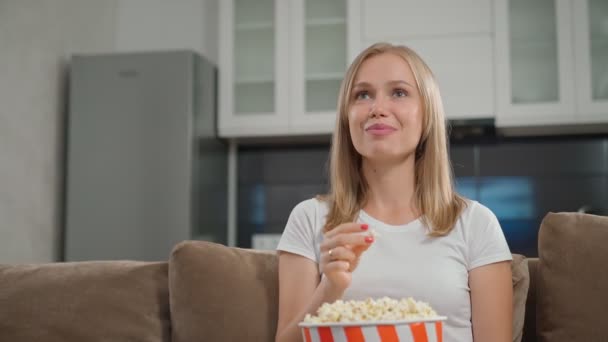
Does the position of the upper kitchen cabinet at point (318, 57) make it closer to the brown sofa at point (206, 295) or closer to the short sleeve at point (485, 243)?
the brown sofa at point (206, 295)

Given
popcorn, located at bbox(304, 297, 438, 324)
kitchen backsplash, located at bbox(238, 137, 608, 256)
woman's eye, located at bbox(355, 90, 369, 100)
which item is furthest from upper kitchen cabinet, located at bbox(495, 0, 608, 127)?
popcorn, located at bbox(304, 297, 438, 324)

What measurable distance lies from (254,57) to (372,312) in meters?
2.99

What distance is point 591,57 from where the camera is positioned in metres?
3.54

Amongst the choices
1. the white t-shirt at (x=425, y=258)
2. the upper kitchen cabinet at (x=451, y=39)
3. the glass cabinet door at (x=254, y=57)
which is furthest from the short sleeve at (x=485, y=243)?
the glass cabinet door at (x=254, y=57)

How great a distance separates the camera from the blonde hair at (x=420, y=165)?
152 cm

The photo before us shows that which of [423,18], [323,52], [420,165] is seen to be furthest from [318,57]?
[420,165]

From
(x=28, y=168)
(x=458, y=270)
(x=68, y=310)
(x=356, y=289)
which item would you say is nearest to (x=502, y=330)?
(x=458, y=270)

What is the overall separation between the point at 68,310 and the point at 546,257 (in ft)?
3.30

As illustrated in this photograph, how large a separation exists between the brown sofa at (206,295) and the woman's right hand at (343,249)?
447 millimetres

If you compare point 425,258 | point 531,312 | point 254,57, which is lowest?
point 531,312

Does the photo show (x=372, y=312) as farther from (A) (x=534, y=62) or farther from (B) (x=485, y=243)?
(A) (x=534, y=62)

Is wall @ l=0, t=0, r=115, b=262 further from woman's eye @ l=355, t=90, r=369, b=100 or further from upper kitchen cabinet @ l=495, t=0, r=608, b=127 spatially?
woman's eye @ l=355, t=90, r=369, b=100

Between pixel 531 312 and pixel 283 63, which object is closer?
pixel 531 312

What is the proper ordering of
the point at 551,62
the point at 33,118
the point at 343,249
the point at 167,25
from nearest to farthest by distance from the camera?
the point at 343,249 → the point at 33,118 → the point at 551,62 → the point at 167,25
